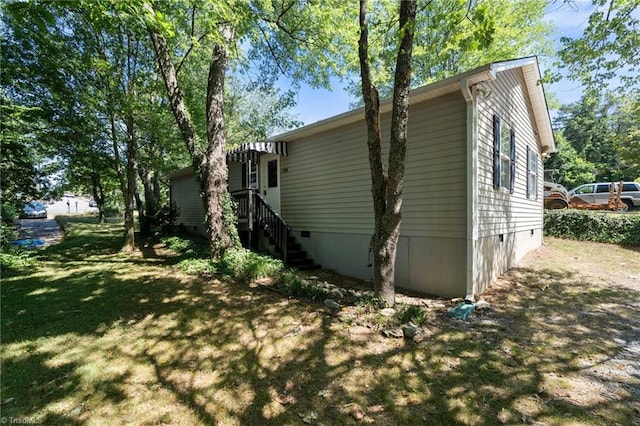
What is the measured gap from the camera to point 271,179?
9828 mm

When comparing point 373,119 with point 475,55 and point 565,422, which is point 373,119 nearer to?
point 565,422

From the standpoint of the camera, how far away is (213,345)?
360 cm

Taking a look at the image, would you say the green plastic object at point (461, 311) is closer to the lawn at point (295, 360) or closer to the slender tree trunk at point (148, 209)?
the lawn at point (295, 360)

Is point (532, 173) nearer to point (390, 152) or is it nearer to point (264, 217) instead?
point (390, 152)

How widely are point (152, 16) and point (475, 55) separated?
15716mm

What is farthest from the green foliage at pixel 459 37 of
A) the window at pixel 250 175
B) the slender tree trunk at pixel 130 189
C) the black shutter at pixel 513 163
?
the slender tree trunk at pixel 130 189

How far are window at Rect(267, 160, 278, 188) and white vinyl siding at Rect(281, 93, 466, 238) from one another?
15.1 inches

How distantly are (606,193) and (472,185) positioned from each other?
16.7 metres

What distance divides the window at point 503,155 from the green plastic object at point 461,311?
2.78 m

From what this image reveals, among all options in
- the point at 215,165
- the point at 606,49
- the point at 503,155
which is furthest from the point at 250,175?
the point at 606,49

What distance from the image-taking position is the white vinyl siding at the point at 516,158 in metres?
5.64

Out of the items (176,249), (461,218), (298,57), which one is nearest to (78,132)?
(176,249)

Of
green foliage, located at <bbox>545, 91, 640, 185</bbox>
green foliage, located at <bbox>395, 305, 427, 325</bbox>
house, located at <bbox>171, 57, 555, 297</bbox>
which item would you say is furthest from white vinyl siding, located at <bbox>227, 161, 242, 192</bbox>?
green foliage, located at <bbox>545, 91, 640, 185</bbox>

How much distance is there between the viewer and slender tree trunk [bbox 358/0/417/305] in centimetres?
413
